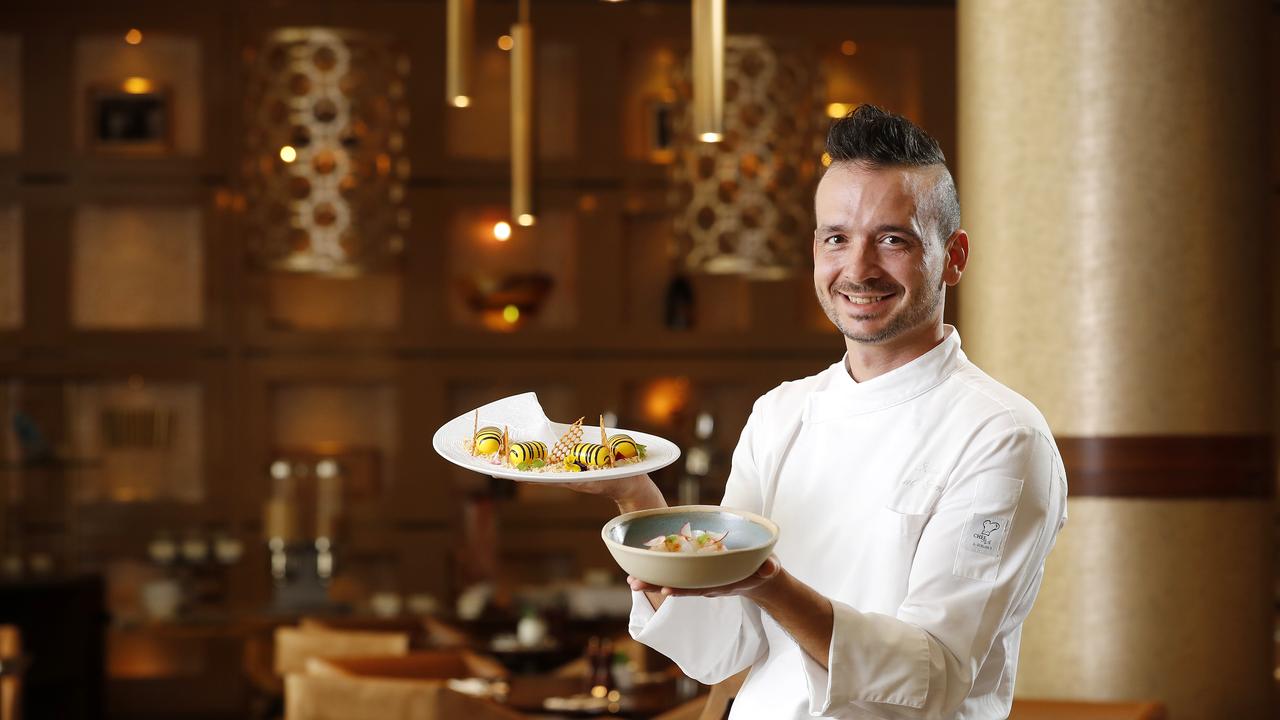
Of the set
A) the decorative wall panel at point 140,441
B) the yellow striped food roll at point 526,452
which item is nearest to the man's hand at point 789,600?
the yellow striped food roll at point 526,452

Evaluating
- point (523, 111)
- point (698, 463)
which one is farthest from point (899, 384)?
point (698, 463)

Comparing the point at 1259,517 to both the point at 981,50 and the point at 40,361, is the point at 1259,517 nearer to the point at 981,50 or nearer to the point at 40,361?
the point at 981,50

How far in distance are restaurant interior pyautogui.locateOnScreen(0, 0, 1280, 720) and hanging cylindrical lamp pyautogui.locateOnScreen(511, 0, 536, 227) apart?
1 centimetres

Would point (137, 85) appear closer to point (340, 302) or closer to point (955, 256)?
point (340, 302)

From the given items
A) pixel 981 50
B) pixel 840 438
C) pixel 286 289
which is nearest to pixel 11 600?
pixel 286 289

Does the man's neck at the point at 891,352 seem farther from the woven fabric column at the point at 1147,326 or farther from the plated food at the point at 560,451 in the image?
the woven fabric column at the point at 1147,326

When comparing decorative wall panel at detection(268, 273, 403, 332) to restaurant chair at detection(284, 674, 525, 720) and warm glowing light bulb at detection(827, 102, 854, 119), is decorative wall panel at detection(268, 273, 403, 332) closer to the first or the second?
warm glowing light bulb at detection(827, 102, 854, 119)

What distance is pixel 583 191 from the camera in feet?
21.7

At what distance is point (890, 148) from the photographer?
4.95ft

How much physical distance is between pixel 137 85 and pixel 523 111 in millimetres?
3560

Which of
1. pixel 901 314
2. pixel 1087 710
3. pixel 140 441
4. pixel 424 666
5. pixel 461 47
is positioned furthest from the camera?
pixel 140 441

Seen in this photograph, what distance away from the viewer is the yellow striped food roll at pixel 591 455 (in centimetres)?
163

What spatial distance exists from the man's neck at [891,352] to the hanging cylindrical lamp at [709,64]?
4.66 feet

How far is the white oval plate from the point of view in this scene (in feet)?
5.22
